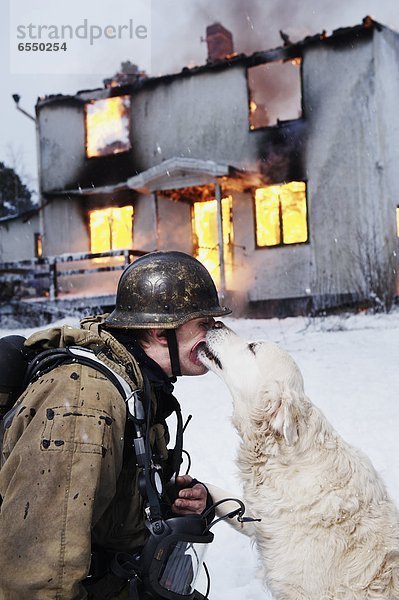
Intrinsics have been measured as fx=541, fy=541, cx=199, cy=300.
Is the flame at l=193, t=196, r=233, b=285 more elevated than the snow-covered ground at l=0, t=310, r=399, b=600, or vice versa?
the flame at l=193, t=196, r=233, b=285

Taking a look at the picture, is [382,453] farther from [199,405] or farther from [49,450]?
[49,450]

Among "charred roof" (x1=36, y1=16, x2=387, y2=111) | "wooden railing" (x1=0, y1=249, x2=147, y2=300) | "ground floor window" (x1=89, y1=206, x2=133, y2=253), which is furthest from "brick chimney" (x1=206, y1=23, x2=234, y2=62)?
"wooden railing" (x1=0, y1=249, x2=147, y2=300)

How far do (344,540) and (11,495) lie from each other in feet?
5.10

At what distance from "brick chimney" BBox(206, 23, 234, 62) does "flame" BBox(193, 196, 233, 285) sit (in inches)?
215

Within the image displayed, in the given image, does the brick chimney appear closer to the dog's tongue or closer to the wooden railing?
the wooden railing

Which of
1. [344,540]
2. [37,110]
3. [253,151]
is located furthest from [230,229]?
[344,540]

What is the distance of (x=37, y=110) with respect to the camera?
18.1 metres

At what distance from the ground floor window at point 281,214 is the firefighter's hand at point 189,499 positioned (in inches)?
489

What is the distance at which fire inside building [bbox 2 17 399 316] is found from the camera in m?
14.2

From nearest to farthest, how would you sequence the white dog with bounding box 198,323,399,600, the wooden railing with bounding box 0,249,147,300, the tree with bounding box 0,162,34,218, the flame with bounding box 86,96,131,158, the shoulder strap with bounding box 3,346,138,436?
1. the shoulder strap with bounding box 3,346,138,436
2. the white dog with bounding box 198,323,399,600
3. the wooden railing with bounding box 0,249,147,300
4. the flame with bounding box 86,96,131,158
5. the tree with bounding box 0,162,34,218

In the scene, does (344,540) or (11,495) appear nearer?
(11,495)

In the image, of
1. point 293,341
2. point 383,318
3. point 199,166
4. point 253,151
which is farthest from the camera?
point 253,151

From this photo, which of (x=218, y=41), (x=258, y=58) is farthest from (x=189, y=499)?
(x=218, y=41)

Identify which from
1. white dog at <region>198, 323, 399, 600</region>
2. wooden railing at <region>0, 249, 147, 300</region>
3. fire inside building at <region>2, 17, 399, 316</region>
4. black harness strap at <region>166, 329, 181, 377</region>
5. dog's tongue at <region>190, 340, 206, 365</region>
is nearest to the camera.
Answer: white dog at <region>198, 323, 399, 600</region>
